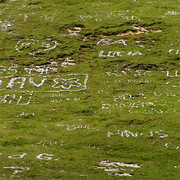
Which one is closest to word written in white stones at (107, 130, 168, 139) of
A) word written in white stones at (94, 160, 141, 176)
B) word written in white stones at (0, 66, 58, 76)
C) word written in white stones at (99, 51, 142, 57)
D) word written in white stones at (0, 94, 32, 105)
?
word written in white stones at (94, 160, 141, 176)

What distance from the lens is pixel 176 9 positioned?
44812 millimetres

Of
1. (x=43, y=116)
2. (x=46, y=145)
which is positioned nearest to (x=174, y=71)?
(x=43, y=116)

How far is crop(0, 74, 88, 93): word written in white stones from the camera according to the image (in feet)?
112

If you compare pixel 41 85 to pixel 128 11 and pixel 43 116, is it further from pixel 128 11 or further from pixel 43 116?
pixel 128 11

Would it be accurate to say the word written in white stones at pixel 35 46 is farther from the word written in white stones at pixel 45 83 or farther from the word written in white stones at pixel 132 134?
the word written in white stones at pixel 132 134

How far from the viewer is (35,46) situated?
40062 mm

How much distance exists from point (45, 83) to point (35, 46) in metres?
5.84

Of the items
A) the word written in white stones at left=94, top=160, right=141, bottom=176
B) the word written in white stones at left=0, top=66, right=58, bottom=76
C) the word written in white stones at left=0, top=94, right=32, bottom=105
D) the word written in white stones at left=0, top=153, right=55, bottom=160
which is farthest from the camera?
the word written in white stones at left=0, top=66, right=58, bottom=76

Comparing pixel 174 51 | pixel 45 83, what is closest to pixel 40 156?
pixel 45 83

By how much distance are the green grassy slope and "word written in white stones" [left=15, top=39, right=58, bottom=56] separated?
7cm

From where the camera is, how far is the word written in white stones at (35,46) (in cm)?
3950

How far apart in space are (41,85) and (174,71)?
8.25m

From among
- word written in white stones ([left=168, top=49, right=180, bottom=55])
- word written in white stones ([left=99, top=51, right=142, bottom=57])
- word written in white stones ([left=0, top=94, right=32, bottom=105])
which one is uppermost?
word written in white stones ([left=168, top=49, right=180, bottom=55])

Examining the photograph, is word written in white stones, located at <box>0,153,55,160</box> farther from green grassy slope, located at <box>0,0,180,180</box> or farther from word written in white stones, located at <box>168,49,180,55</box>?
word written in white stones, located at <box>168,49,180,55</box>
